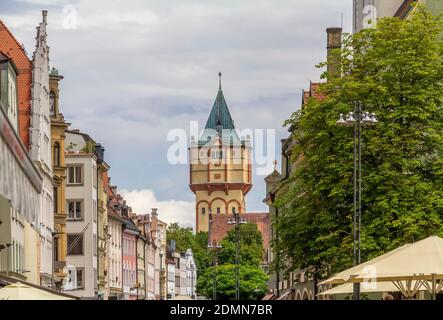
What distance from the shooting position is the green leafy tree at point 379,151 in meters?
54.2

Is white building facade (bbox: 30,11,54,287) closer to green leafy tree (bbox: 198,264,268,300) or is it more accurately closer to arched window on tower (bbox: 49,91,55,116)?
arched window on tower (bbox: 49,91,55,116)

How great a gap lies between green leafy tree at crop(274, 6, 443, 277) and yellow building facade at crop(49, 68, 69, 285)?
3607 cm

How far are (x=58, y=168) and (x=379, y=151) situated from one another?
43.3 metres

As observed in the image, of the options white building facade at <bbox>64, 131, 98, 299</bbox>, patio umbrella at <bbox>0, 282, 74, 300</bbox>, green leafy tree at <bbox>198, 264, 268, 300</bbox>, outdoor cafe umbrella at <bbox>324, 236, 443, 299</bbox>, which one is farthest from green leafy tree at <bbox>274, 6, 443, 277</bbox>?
green leafy tree at <bbox>198, 264, 268, 300</bbox>

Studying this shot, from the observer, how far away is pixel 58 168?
9550cm

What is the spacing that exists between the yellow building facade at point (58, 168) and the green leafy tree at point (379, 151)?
36.1m

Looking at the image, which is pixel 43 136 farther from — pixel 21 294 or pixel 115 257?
pixel 21 294

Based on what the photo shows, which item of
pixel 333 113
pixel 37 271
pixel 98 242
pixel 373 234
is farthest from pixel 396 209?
pixel 98 242

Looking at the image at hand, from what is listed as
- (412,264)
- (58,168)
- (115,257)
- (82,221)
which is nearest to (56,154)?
(58,168)

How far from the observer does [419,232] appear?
52.7 metres

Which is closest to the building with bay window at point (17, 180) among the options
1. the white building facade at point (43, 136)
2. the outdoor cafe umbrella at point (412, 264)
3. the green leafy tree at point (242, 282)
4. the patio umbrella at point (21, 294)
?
the white building facade at point (43, 136)

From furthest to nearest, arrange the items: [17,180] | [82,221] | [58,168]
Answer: [82,221] < [58,168] < [17,180]

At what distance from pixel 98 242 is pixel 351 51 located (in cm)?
5814

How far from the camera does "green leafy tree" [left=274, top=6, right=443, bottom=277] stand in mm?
54156
